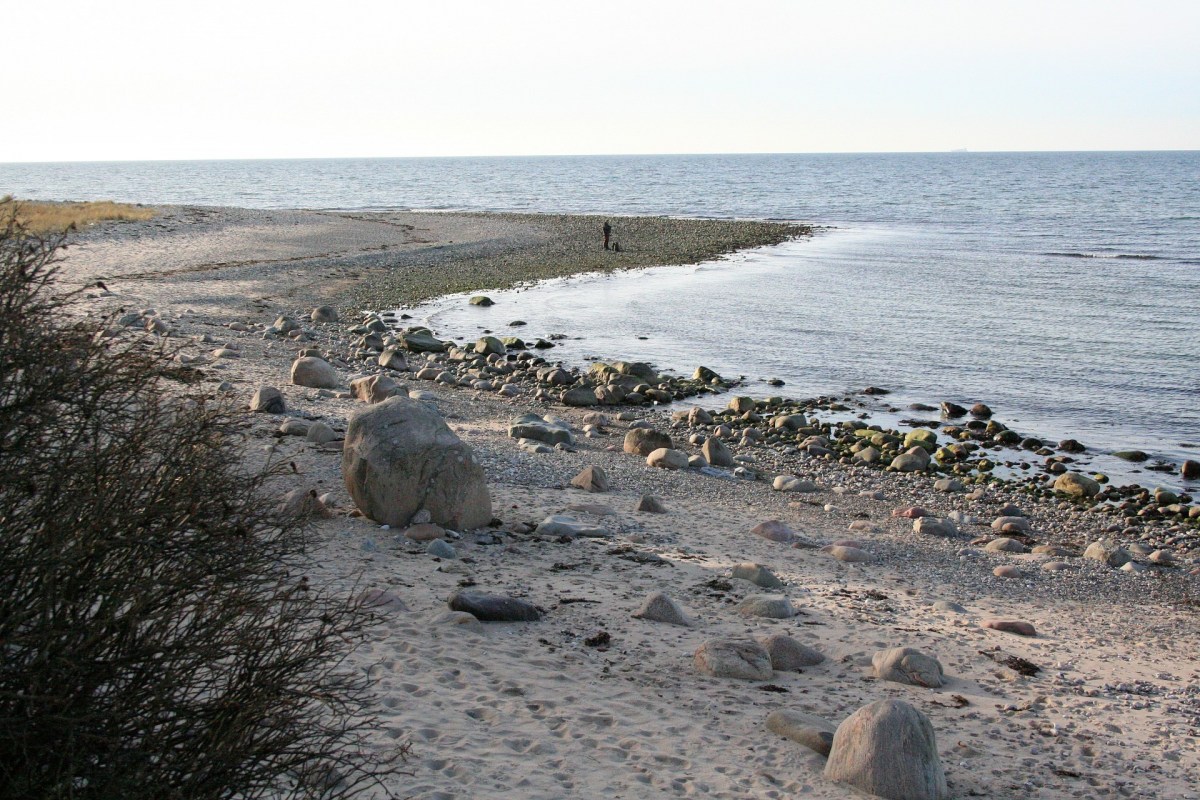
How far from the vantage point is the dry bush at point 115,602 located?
2826mm

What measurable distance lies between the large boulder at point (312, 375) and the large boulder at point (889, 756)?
1047 centimetres

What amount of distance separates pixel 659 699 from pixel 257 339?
14.1 metres

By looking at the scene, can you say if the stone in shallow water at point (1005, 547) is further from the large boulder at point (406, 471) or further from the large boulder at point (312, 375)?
the large boulder at point (312, 375)

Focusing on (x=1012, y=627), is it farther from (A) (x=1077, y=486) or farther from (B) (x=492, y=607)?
(A) (x=1077, y=486)

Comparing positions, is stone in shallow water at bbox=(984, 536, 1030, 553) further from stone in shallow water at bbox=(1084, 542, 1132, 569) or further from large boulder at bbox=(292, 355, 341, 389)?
large boulder at bbox=(292, 355, 341, 389)

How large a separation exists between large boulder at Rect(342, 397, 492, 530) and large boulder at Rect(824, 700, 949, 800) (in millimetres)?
4240

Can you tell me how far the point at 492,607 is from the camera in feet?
23.5

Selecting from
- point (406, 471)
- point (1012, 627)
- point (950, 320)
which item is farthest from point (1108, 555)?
point (950, 320)

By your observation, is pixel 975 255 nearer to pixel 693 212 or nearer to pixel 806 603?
pixel 693 212

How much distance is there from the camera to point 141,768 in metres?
2.86

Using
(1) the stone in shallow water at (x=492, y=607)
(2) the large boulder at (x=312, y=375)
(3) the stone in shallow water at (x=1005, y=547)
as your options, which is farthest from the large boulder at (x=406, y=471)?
(2) the large boulder at (x=312, y=375)

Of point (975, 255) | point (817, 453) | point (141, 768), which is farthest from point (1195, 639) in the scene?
point (975, 255)

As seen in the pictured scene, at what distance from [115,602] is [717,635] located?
4.95 m

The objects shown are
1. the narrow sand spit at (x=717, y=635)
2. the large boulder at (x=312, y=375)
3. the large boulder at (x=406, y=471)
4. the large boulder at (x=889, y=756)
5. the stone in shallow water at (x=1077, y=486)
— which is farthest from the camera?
the large boulder at (x=312, y=375)
